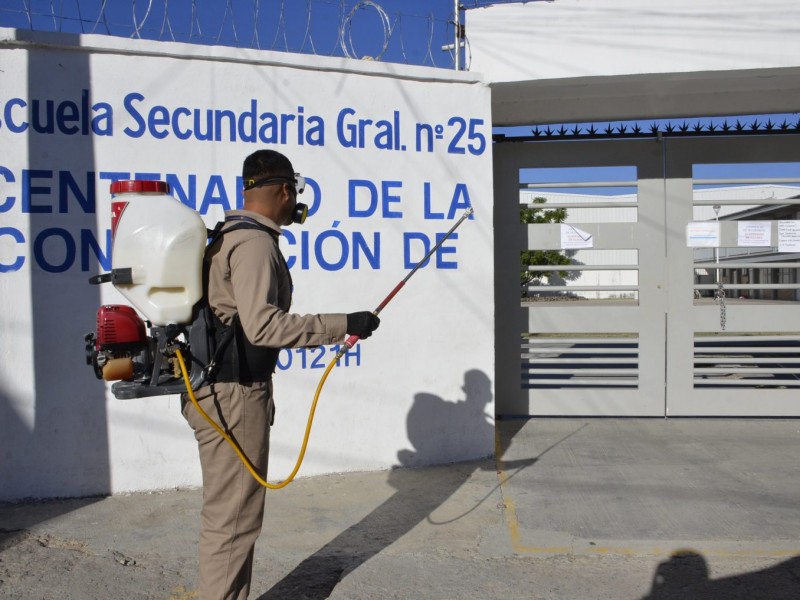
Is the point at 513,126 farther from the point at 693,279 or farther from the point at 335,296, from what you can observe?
the point at 335,296

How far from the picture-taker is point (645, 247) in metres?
→ 6.78

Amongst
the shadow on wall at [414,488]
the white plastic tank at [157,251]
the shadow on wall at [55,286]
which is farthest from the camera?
the shadow on wall at [55,286]

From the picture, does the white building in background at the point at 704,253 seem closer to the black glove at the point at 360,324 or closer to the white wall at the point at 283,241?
the white wall at the point at 283,241

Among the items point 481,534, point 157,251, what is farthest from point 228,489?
point 481,534

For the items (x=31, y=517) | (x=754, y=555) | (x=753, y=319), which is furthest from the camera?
(x=753, y=319)

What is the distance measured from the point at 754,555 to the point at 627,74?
3491mm

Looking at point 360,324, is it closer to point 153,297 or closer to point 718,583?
point 153,297

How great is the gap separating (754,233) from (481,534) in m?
4.07

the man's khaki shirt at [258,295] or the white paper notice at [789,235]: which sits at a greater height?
the white paper notice at [789,235]

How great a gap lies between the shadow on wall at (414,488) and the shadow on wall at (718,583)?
145 cm

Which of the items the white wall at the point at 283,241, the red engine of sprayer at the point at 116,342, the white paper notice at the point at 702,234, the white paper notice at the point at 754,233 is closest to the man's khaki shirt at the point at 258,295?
the red engine of sprayer at the point at 116,342

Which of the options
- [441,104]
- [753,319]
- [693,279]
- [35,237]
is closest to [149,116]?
[35,237]

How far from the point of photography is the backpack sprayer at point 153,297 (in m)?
2.79

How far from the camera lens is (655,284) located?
267 inches
